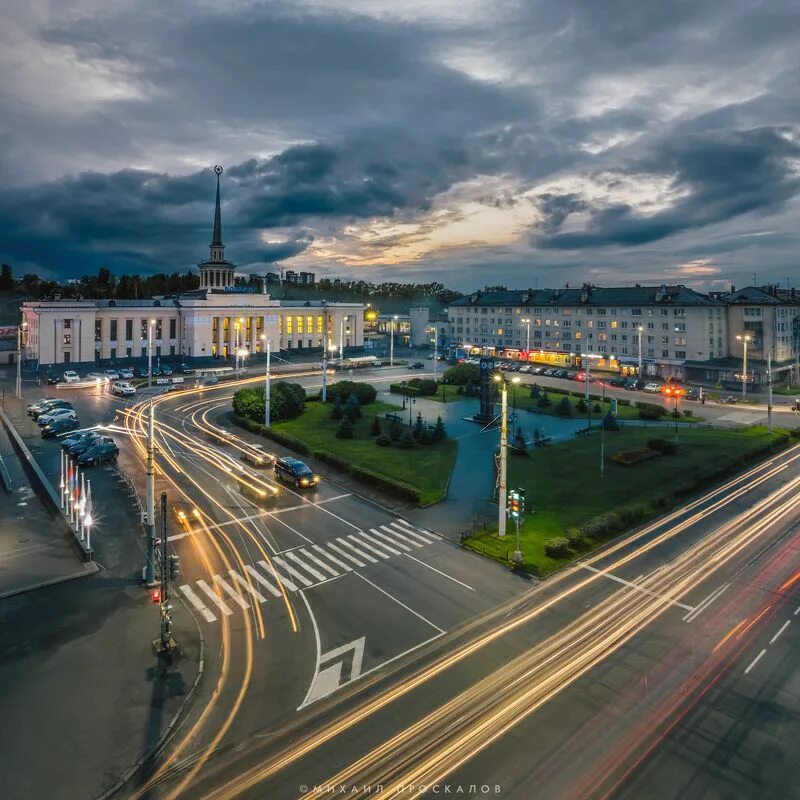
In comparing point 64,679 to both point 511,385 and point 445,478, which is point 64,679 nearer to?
point 445,478

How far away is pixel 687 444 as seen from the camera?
53344 mm

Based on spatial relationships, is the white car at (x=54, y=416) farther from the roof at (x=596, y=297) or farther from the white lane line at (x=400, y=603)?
the roof at (x=596, y=297)

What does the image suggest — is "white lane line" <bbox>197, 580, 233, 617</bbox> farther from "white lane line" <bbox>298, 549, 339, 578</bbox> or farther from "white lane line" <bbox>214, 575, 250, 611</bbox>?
"white lane line" <bbox>298, 549, 339, 578</bbox>

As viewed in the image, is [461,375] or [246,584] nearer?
[246,584]

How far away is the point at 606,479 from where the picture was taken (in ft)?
141

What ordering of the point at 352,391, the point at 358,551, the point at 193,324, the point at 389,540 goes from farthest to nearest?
the point at 193,324, the point at 352,391, the point at 389,540, the point at 358,551

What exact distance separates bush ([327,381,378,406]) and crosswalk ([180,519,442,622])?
40222 mm

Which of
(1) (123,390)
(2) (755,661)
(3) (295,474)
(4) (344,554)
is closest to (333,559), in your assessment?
(4) (344,554)

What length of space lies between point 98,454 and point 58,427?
14.5 m

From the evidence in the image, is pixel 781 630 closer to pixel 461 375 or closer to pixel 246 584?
pixel 246 584

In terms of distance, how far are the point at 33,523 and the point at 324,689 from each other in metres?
24.1

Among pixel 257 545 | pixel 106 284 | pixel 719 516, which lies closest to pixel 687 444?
pixel 719 516

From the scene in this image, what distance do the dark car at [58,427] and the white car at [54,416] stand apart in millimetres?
841

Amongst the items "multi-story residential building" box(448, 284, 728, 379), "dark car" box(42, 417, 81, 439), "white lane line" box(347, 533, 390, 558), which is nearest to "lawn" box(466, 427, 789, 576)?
"white lane line" box(347, 533, 390, 558)
